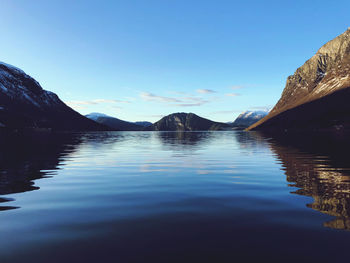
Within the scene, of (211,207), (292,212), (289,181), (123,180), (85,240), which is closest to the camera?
(85,240)

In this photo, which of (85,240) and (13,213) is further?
(13,213)

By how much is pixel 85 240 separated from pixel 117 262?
7.01 ft

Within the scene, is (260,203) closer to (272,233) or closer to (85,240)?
(272,233)

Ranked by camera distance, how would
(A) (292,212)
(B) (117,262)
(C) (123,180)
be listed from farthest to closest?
1. (C) (123,180)
2. (A) (292,212)
3. (B) (117,262)

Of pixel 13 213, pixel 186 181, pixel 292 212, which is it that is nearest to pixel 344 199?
pixel 292 212

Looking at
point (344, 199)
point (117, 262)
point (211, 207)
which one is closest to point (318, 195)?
point (344, 199)

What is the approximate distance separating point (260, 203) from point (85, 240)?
911 centimetres

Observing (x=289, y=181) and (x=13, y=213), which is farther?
(x=289, y=181)

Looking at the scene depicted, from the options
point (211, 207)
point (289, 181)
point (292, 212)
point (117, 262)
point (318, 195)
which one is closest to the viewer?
point (117, 262)

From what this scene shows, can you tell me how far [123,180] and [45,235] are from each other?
1100 centimetres

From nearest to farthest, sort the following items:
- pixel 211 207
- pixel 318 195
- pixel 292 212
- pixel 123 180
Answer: pixel 292 212 < pixel 211 207 < pixel 318 195 < pixel 123 180

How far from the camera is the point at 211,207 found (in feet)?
40.2

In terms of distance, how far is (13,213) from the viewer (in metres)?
11.3

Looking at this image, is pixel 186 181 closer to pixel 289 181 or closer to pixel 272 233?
pixel 289 181
